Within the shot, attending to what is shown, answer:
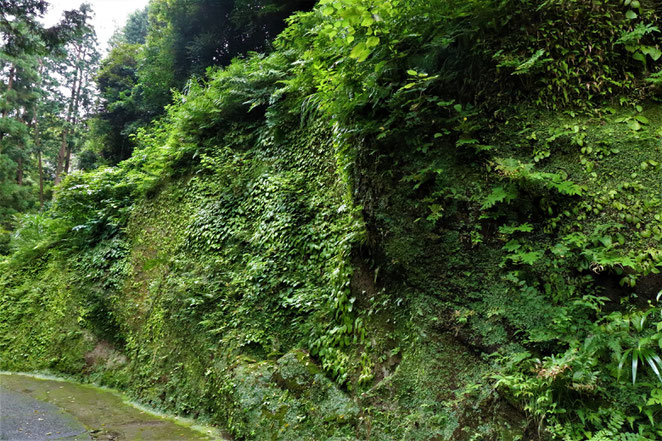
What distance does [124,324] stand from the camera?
788 centimetres

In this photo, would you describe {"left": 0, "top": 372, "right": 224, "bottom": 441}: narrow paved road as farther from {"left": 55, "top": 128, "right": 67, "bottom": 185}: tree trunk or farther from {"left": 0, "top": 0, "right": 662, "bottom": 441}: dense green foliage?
{"left": 55, "top": 128, "right": 67, "bottom": 185}: tree trunk

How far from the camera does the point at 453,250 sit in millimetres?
3555

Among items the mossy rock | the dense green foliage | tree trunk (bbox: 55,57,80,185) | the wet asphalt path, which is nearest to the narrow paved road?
the wet asphalt path

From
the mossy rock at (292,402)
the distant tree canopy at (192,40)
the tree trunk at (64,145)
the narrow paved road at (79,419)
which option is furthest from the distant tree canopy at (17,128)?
the mossy rock at (292,402)

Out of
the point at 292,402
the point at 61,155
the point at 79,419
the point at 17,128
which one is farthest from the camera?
the point at 61,155

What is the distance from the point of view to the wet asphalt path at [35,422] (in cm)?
432

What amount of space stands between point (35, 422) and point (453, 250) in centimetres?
582

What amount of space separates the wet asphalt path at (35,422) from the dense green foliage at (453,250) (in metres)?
1.29

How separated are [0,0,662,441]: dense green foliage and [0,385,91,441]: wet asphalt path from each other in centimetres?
129

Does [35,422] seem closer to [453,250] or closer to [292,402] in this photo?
[292,402]

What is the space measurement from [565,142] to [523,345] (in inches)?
72.8

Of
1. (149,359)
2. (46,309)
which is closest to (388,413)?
(149,359)

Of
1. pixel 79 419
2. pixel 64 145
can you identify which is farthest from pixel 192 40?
pixel 64 145

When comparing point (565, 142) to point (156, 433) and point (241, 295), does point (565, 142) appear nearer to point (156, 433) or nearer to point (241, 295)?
point (241, 295)
